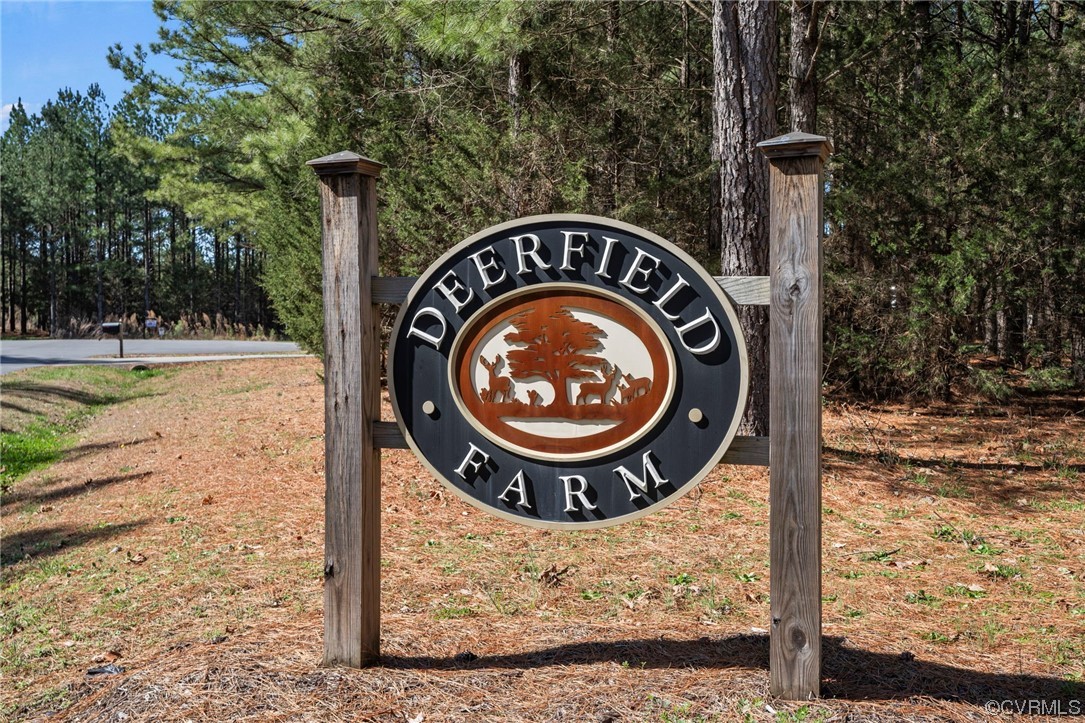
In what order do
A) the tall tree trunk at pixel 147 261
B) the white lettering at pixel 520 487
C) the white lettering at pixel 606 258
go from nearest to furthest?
the white lettering at pixel 606 258, the white lettering at pixel 520 487, the tall tree trunk at pixel 147 261

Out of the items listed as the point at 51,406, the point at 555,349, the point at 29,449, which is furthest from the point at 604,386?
the point at 51,406

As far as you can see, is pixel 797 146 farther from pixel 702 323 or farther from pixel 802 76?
pixel 802 76

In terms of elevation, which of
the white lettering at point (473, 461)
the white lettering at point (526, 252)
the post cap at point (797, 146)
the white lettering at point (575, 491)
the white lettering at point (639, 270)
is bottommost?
the white lettering at point (575, 491)

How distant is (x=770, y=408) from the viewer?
9.79 ft

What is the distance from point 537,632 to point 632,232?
1.94 meters

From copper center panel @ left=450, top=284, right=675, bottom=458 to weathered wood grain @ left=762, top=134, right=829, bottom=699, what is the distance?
17.0 inches

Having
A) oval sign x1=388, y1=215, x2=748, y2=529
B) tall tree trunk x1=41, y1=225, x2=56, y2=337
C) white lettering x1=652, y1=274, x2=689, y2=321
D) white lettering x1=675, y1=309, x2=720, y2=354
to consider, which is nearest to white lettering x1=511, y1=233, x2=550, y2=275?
oval sign x1=388, y1=215, x2=748, y2=529

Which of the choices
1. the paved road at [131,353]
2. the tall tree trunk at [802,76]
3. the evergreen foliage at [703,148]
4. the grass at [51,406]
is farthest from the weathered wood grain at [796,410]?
the paved road at [131,353]

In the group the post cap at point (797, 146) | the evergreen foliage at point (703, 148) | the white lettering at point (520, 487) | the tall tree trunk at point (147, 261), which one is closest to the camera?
the post cap at point (797, 146)

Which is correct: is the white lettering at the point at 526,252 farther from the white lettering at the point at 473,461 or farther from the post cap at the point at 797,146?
the post cap at the point at 797,146

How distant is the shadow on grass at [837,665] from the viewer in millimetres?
3232

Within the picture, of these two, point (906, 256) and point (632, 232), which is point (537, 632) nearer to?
point (632, 232)

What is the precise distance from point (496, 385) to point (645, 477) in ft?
2.25

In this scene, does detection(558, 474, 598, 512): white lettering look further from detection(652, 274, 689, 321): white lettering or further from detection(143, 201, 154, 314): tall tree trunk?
detection(143, 201, 154, 314): tall tree trunk
